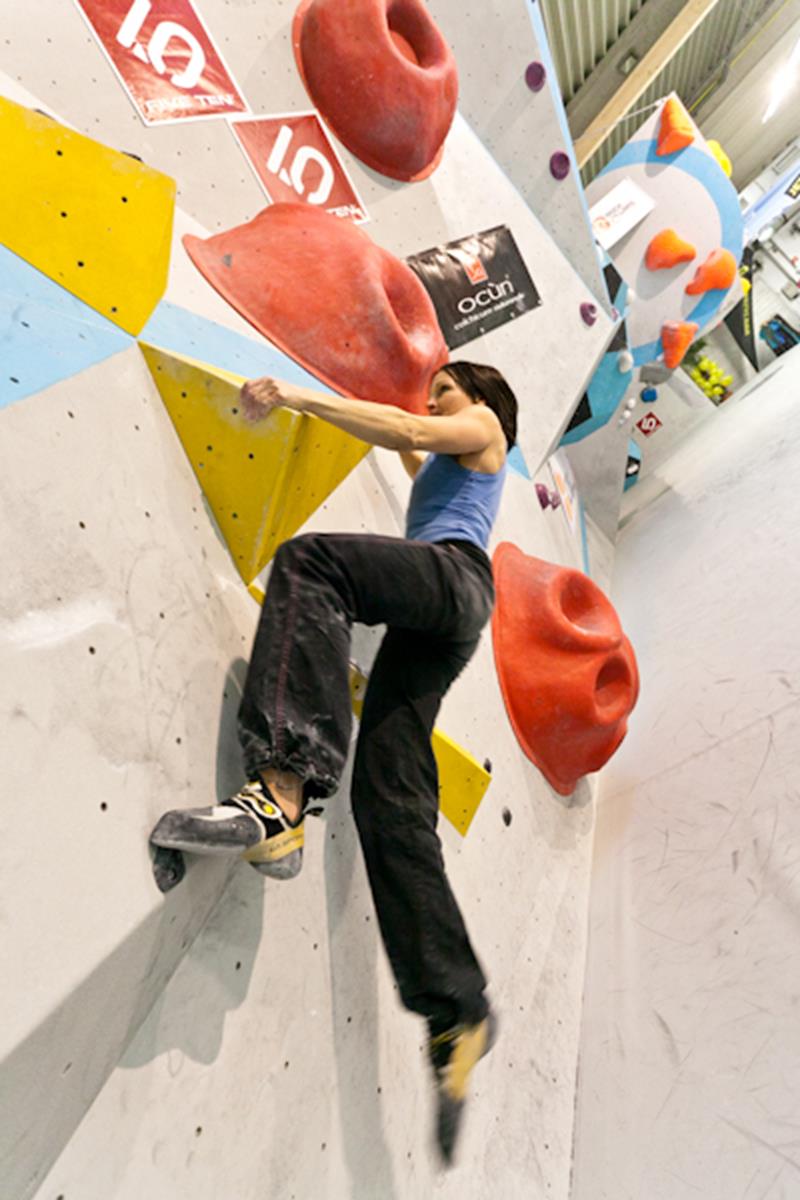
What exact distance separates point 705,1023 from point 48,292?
199cm

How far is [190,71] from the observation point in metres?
1.84

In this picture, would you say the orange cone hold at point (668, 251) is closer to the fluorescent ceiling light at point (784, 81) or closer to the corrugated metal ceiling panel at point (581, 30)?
the corrugated metal ceiling panel at point (581, 30)

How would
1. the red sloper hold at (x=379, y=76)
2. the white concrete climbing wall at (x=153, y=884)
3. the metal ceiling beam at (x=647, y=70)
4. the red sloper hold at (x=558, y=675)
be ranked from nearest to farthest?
the white concrete climbing wall at (x=153, y=884)
the red sloper hold at (x=379, y=76)
the red sloper hold at (x=558, y=675)
the metal ceiling beam at (x=647, y=70)

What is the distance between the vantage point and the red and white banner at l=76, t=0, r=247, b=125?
1650mm

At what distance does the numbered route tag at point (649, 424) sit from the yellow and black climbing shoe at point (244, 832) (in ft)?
27.2

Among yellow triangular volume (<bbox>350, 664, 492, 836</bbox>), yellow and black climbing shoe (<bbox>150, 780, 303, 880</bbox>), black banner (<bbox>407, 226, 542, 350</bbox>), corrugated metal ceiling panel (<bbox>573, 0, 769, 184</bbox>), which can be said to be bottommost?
yellow triangular volume (<bbox>350, 664, 492, 836</bbox>)

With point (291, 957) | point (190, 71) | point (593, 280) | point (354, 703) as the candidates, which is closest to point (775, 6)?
point (593, 280)

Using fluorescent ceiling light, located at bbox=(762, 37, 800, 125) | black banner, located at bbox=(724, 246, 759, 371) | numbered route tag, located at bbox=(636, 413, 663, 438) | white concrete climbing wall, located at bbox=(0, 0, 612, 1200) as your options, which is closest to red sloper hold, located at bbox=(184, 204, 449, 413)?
white concrete climbing wall, located at bbox=(0, 0, 612, 1200)

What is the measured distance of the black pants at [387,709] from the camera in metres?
0.96

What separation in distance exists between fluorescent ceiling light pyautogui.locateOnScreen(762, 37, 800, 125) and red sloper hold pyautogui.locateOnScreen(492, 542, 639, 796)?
321 inches

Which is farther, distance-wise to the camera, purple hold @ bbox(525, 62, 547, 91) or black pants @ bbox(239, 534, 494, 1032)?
purple hold @ bbox(525, 62, 547, 91)

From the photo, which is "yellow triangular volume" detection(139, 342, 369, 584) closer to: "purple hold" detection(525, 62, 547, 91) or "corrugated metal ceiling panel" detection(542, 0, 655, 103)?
"purple hold" detection(525, 62, 547, 91)

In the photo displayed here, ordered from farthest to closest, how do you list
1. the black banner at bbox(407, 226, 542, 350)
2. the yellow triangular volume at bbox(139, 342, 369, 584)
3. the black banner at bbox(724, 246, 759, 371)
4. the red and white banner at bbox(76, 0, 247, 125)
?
1. the black banner at bbox(724, 246, 759, 371)
2. the black banner at bbox(407, 226, 542, 350)
3. the red and white banner at bbox(76, 0, 247, 125)
4. the yellow triangular volume at bbox(139, 342, 369, 584)

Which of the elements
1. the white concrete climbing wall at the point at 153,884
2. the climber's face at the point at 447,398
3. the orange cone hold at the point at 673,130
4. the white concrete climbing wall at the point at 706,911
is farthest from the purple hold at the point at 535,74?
the climber's face at the point at 447,398
